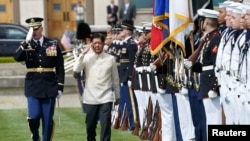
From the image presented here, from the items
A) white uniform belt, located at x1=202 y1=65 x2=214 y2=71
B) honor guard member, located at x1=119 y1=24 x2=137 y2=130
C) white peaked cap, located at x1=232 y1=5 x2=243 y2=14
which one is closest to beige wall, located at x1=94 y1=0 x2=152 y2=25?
honor guard member, located at x1=119 y1=24 x2=137 y2=130

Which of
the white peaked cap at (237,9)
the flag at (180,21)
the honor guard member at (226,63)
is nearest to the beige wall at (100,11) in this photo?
the flag at (180,21)

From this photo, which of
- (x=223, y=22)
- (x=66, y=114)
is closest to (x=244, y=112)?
(x=223, y=22)

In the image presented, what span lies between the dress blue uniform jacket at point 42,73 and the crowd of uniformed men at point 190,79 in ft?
4.58

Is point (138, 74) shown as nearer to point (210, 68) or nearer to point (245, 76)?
point (210, 68)

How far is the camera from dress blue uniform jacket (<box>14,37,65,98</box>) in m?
16.1

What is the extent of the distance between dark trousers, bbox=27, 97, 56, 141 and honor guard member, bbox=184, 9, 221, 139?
8.33 ft

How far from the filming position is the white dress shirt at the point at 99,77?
52.5ft

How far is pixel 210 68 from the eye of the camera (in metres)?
14.2

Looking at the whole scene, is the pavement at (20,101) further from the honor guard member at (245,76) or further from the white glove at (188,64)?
the honor guard member at (245,76)

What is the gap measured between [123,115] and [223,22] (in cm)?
682

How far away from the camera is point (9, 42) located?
121 ft

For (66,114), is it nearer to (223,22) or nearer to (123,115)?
(123,115)

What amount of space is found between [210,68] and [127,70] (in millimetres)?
6305

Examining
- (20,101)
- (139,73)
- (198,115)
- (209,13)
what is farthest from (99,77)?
(20,101)
